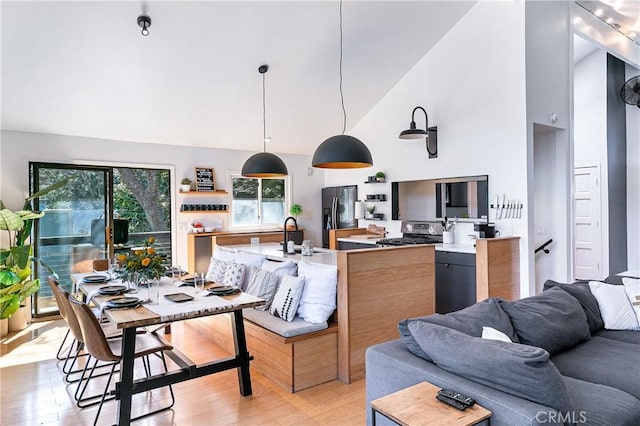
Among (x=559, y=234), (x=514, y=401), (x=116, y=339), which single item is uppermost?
(x=559, y=234)

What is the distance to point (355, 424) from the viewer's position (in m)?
2.52

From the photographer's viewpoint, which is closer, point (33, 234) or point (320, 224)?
point (33, 234)

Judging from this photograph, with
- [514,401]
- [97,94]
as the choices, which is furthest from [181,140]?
[514,401]

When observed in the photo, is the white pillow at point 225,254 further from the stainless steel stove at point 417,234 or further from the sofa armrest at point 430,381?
the sofa armrest at point 430,381

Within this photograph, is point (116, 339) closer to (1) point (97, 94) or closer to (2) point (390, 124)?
(1) point (97, 94)

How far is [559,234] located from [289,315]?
384cm

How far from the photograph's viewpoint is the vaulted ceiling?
3.78 m

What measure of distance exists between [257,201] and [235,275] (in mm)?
3194

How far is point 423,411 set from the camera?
4.86 feet

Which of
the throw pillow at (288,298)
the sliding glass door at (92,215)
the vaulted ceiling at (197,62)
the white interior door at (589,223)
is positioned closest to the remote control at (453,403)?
the throw pillow at (288,298)

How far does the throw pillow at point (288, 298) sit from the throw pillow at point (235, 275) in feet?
2.36

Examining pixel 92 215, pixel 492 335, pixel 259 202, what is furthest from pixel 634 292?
pixel 92 215

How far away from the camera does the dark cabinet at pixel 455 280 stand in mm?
4520

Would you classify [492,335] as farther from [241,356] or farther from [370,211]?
[370,211]
